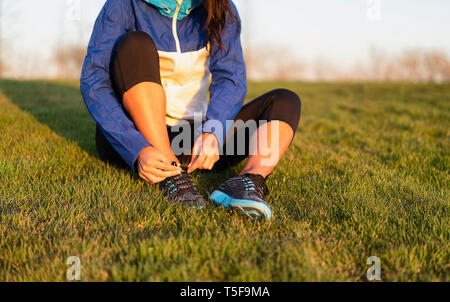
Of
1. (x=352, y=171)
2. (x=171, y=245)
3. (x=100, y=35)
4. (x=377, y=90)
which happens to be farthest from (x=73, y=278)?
(x=377, y=90)

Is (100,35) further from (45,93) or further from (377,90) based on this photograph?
(377,90)

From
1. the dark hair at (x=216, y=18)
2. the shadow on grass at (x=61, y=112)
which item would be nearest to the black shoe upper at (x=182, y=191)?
the dark hair at (x=216, y=18)

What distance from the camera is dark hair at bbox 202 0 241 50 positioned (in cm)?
224

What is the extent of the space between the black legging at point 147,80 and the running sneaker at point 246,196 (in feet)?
1.41

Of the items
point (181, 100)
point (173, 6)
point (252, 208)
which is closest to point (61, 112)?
point (181, 100)

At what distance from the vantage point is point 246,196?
71.1 inches

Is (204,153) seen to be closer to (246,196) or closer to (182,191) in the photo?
(182,191)

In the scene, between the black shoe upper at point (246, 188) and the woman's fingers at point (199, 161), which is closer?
the black shoe upper at point (246, 188)

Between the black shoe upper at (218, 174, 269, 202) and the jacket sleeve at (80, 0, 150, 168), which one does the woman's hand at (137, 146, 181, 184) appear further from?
the black shoe upper at (218, 174, 269, 202)

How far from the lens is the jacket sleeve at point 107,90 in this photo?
6.57ft

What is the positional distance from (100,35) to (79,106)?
11.5 ft

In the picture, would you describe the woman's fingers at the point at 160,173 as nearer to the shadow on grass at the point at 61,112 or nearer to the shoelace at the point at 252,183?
the shoelace at the point at 252,183

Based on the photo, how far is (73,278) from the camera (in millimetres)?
1248

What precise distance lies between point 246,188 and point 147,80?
0.84 m
